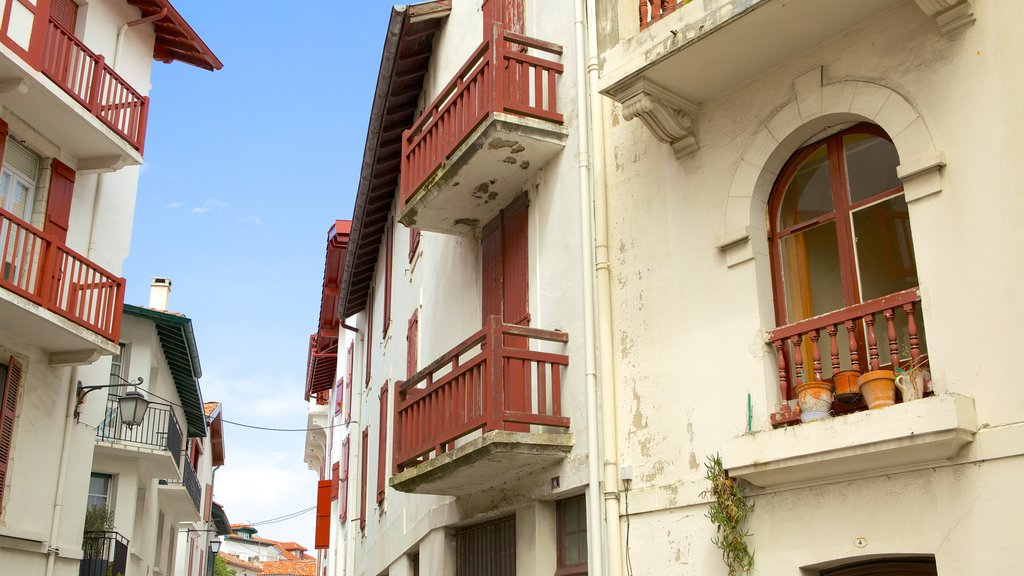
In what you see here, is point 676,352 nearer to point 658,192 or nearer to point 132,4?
point 658,192

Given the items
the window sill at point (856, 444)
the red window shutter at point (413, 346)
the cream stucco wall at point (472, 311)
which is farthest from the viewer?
the red window shutter at point (413, 346)

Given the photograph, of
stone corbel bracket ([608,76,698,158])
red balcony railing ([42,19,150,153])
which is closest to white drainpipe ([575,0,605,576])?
stone corbel bracket ([608,76,698,158])

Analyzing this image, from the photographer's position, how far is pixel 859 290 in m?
7.57

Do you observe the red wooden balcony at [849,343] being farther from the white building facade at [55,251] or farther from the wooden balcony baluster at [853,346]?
the white building facade at [55,251]

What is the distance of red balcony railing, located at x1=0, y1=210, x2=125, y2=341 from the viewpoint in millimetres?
13203

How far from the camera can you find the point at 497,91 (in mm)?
10578

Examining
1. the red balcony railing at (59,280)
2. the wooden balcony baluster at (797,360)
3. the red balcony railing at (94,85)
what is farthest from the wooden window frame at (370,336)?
the wooden balcony baluster at (797,360)

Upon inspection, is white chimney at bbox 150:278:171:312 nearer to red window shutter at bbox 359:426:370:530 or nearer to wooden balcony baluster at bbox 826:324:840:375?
red window shutter at bbox 359:426:370:530

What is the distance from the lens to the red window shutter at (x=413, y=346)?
51.5 ft

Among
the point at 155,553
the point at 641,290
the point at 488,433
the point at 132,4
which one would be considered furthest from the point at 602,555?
the point at 155,553

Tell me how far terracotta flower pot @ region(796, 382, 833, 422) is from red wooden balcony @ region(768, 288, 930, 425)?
9 cm

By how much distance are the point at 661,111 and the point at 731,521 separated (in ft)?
11.8

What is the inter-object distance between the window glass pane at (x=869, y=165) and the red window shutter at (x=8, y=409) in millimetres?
11600

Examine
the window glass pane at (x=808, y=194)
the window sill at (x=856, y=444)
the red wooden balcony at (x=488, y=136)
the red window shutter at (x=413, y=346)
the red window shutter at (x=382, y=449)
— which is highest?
the red wooden balcony at (x=488, y=136)
